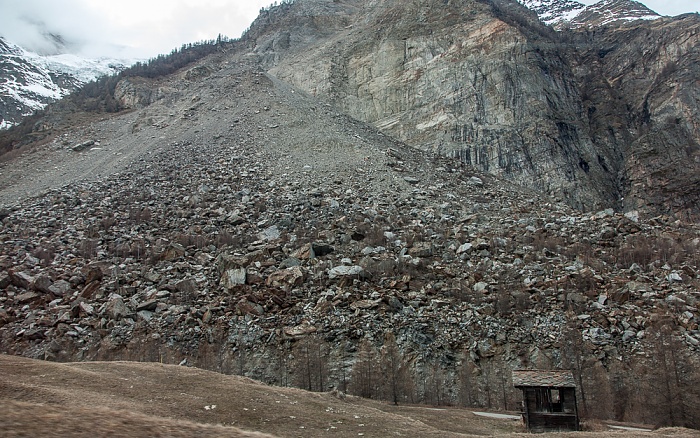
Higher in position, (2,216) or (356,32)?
(356,32)

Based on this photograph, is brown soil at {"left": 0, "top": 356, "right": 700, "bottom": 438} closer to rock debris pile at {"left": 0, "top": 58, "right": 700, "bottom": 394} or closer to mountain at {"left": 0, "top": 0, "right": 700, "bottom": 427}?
mountain at {"left": 0, "top": 0, "right": 700, "bottom": 427}

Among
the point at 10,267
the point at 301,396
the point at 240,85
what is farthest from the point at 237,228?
the point at 240,85

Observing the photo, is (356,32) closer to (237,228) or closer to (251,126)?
(251,126)

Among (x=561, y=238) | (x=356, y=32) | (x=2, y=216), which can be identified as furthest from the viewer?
(x=356, y=32)

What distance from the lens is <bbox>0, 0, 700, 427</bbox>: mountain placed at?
85.5 feet

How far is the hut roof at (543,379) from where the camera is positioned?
813 inches

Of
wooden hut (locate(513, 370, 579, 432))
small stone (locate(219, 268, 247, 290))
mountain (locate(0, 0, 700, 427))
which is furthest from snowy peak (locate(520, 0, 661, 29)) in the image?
wooden hut (locate(513, 370, 579, 432))

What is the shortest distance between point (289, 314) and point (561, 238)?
60.6 feet

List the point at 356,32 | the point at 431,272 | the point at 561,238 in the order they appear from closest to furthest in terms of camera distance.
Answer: the point at 431,272
the point at 561,238
the point at 356,32

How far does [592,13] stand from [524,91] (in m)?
52.7

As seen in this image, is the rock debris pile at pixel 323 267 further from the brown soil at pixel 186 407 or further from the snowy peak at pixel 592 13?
the snowy peak at pixel 592 13

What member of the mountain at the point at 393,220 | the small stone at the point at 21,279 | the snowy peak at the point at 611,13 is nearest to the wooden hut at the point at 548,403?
the mountain at the point at 393,220

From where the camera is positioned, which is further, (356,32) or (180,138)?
(356,32)

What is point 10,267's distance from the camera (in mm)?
31938
